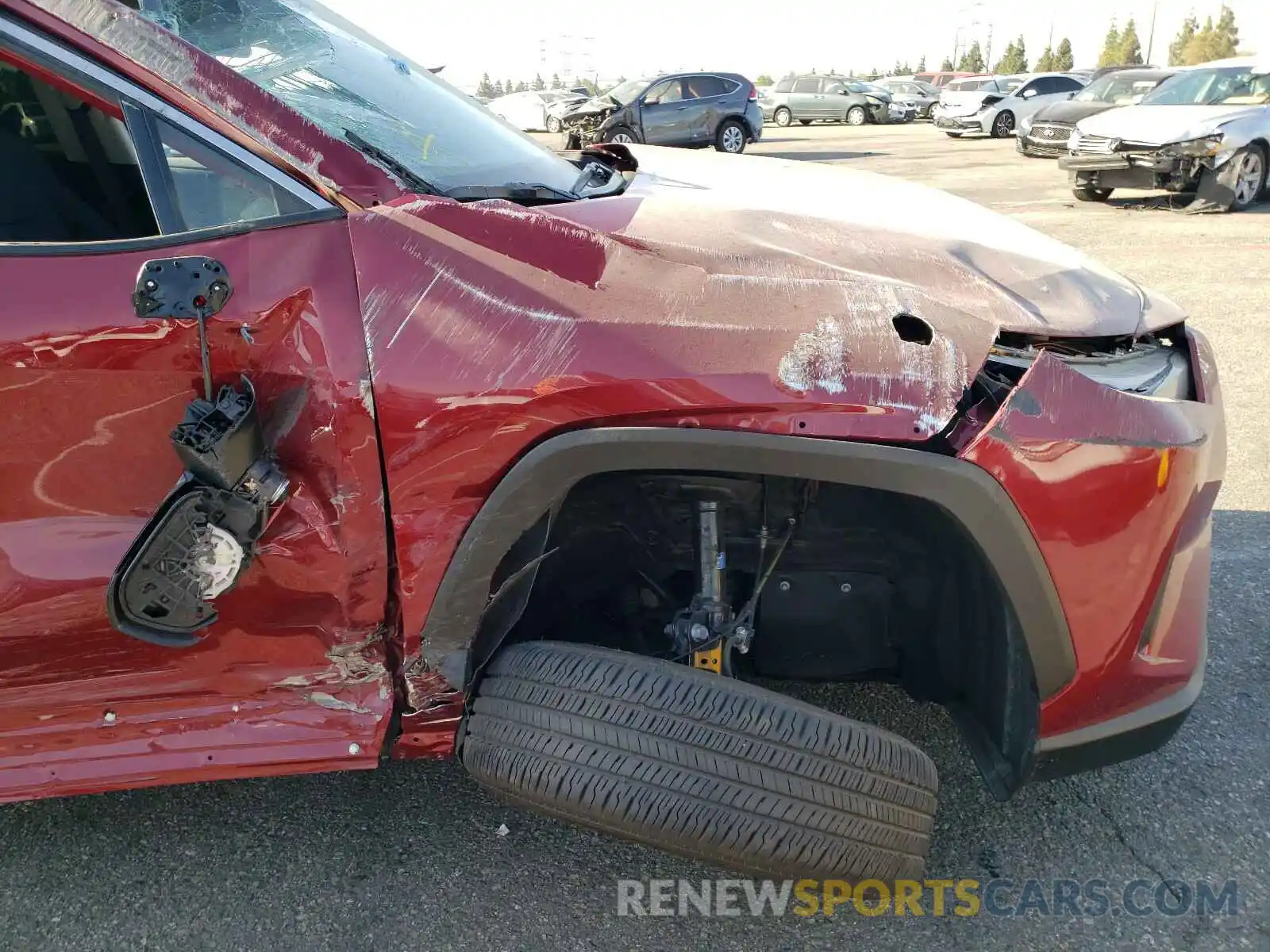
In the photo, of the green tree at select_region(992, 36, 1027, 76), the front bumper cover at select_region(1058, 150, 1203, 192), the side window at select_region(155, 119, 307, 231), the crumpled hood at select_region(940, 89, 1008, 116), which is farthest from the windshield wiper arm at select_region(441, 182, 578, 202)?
the green tree at select_region(992, 36, 1027, 76)

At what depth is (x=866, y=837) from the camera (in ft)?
5.90

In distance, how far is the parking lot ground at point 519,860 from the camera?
1938mm

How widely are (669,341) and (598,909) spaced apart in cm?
119

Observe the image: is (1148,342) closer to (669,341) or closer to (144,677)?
(669,341)

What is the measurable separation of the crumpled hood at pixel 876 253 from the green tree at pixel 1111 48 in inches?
3031

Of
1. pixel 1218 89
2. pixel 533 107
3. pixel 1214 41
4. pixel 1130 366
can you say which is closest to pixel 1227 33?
pixel 1214 41

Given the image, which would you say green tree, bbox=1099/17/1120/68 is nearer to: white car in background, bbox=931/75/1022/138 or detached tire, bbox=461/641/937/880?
white car in background, bbox=931/75/1022/138

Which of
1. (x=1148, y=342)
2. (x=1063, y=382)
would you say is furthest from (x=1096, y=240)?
(x=1063, y=382)

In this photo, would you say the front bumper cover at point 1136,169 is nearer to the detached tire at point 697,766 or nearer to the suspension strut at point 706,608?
the suspension strut at point 706,608

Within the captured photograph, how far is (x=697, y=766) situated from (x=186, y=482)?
1025 mm

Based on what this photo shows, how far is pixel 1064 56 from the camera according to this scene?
6662 centimetres

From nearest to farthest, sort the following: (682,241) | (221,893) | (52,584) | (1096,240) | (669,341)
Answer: (669,341)
(52,584)
(682,241)
(221,893)
(1096,240)

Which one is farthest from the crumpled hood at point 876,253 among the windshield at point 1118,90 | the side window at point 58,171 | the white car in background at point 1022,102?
the white car in background at point 1022,102

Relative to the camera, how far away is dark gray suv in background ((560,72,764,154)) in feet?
54.5
